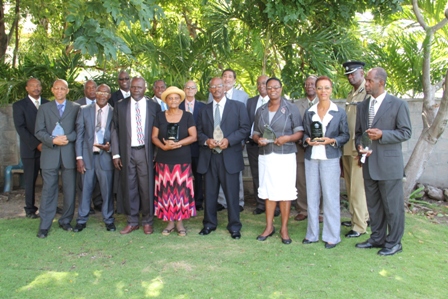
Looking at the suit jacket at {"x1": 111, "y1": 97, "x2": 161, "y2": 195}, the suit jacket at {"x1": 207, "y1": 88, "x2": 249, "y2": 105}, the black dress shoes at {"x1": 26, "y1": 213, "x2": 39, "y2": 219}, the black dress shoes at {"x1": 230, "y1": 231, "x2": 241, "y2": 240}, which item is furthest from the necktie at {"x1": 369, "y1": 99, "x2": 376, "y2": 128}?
the black dress shoes at {"x1": 26, "y1": 213, "x2": 39, "y2": 219}

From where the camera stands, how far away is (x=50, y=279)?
15.7ft

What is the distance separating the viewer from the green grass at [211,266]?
176 inches

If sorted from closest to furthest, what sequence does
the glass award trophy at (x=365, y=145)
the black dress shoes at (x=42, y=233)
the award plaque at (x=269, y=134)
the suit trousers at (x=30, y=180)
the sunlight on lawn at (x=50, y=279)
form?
the sunlight on lawn at (x=50, y=279) < the glass award trophy at (x=365, y=145) < the award plaque at (x=269, y=134) < the black dress shoes at (x=42, y=233) < the suit trousers at (x=30, y=180)

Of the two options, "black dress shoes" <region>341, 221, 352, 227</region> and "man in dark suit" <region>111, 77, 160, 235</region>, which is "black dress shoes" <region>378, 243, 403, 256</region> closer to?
"black dress shoes" <region>341, 221, 352, 227</region>

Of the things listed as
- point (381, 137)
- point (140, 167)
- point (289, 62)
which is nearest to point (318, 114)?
point (381, 137)

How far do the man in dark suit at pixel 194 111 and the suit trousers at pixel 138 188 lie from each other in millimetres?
819

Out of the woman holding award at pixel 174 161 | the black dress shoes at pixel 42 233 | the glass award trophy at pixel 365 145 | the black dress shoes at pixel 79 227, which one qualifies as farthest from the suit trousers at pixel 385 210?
the black dress shoes at pixel 42 233

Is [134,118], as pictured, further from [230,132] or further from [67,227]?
[67,227]

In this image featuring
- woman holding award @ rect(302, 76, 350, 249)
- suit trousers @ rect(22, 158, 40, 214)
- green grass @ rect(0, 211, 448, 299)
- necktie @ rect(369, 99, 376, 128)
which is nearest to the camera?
green grass @ rect(0, 211, 448, 299)

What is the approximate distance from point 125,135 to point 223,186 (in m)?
1.42

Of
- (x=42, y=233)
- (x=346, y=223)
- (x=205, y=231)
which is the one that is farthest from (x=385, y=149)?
(x=42, y=233)

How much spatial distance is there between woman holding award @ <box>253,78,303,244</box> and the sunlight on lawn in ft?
8.00

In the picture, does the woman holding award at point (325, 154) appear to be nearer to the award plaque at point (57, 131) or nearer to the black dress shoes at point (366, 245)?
the black dress shoes at point (366, 245)

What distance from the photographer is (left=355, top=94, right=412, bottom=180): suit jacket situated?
17.0ft
